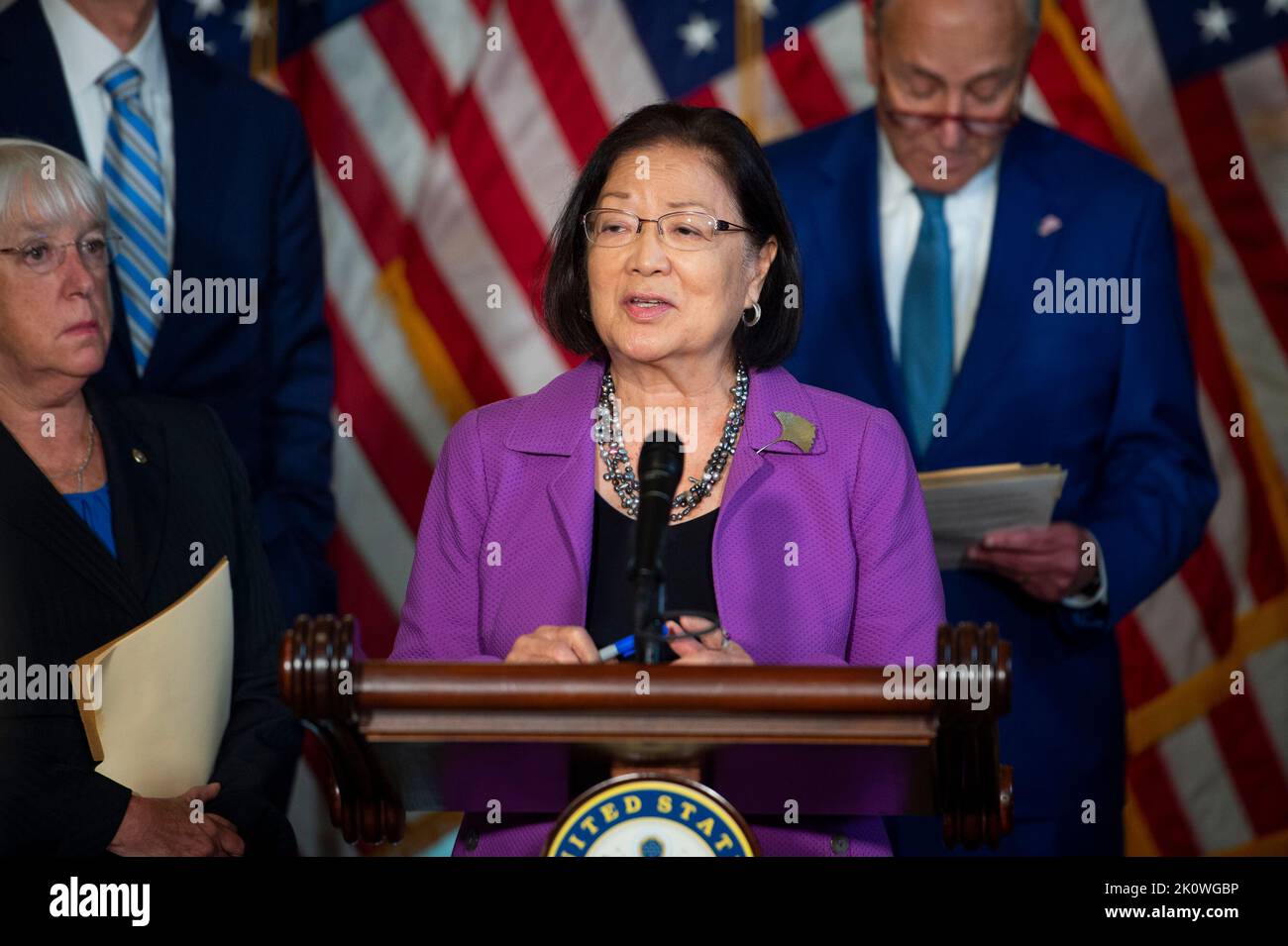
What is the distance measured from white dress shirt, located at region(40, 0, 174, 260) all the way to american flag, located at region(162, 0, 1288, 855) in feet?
0.96

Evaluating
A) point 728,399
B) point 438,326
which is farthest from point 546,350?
point 728,399

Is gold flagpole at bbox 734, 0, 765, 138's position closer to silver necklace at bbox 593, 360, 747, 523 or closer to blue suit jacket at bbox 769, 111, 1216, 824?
blue suit jacket at bbox 769, 111, 1216, 824

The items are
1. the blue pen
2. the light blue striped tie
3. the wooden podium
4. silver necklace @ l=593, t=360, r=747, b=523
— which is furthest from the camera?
the light blue striped tie

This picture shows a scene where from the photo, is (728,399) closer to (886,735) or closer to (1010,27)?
(886,735)

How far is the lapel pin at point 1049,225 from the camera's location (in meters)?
4.53

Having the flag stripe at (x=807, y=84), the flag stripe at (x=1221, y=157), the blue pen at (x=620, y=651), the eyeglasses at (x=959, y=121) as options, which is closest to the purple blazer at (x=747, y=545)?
the blue pen at (x=620, y=651)

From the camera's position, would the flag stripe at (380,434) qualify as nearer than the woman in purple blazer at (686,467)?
No

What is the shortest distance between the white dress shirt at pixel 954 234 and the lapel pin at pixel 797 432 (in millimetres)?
1538

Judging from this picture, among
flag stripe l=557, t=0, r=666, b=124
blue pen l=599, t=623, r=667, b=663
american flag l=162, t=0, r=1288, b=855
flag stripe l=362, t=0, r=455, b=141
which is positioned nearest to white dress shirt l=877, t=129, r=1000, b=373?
american flag l=162, t=0, r=1288, b=855

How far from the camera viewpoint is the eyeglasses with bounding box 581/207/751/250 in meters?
3.00

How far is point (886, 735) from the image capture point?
7.51 feet

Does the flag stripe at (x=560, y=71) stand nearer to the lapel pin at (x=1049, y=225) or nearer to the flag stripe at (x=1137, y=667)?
the lapel pin at (x=1049, y=225)

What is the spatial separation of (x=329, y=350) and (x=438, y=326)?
1.14ft

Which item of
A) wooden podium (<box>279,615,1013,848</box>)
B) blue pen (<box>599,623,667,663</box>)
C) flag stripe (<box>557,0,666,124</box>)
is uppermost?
flag stripe (<box>557,0,666,124</box>)
